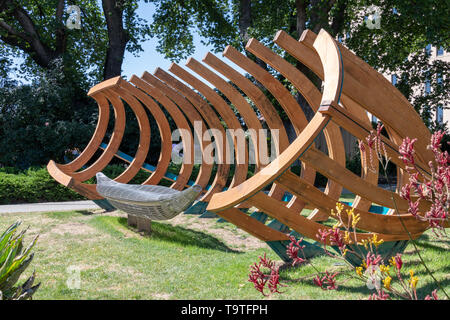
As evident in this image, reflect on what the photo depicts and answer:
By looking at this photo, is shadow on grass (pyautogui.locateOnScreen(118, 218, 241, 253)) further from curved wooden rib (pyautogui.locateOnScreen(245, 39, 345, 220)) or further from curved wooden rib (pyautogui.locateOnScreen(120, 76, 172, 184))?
curved wooden rib (pyautogui.locateOnScreen(245, 39, 345, 220))

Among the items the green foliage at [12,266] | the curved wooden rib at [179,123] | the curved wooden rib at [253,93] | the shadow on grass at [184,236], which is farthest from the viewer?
the curved wooden rib at [179,123]

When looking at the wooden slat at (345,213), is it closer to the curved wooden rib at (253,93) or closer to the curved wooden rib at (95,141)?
the curved wooden rib at (253,93)

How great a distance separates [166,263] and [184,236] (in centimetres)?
169

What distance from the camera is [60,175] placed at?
875 centimetres

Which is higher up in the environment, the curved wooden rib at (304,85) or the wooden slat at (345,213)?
the curved wooden rib at (304,85)

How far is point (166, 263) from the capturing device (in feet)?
18.5

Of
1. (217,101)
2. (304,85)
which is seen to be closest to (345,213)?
(304,85)

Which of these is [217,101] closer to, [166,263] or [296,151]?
[166,263]

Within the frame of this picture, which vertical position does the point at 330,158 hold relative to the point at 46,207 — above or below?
above

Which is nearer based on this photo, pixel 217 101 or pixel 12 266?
pixel 12 266

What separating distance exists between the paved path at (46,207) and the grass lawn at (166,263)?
4.31ft

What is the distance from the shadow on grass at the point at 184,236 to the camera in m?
6.80

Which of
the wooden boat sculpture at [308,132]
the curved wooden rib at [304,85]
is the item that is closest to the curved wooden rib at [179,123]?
the wooden boat sculpture at [308,132]
